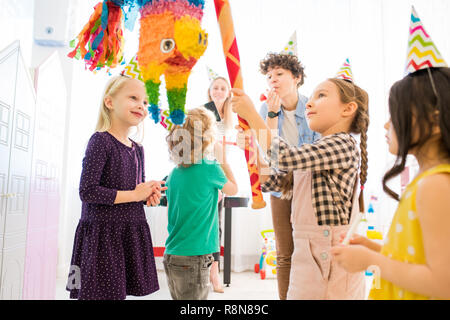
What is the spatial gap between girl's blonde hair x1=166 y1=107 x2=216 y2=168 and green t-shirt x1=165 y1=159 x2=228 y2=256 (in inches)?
1.2

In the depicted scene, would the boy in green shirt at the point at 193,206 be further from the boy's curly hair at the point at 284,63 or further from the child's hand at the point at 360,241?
the child's hand at the point at 360,241

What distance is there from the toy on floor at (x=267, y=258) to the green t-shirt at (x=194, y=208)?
1.44 m

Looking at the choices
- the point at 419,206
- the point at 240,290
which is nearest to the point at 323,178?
the point at 419,206

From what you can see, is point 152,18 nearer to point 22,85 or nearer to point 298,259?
point 298,259

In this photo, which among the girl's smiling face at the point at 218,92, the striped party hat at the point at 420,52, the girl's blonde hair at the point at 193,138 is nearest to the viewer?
the striped party hat at the point at 420,52

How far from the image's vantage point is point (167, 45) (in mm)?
607

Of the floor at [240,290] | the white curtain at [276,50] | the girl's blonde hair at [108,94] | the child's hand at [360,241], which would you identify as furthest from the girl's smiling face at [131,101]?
the white curtain at [276,50]

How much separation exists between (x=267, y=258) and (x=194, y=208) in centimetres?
153

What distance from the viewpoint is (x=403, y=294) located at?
0.58 m

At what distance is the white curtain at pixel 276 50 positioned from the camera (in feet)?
8.29

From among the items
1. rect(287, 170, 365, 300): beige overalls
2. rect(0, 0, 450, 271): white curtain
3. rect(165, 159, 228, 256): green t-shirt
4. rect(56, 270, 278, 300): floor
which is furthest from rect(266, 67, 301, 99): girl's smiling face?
rect(0, 0, 450, 271): white curtain

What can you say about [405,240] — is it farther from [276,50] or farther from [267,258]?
[276,50]

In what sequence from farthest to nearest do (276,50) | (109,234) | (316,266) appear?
(276,50)
(109,234)
(316,266)

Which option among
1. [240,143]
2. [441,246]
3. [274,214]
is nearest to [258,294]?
[274,214]
